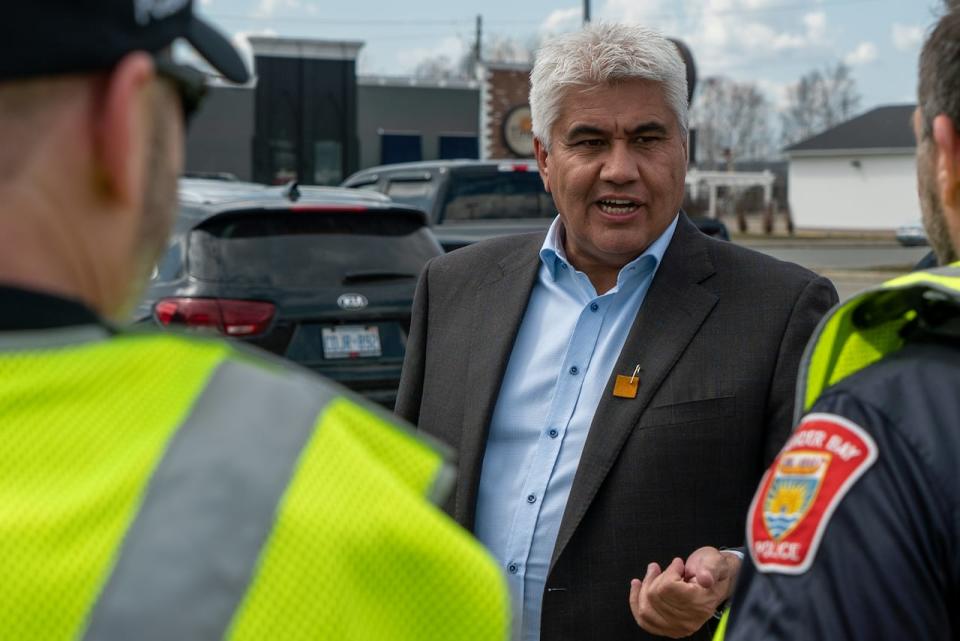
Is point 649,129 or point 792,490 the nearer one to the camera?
point 792,490

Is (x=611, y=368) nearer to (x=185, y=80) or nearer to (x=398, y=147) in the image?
(x=185, y=80)

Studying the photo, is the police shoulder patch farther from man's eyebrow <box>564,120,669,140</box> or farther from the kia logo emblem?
the kia logo emblem

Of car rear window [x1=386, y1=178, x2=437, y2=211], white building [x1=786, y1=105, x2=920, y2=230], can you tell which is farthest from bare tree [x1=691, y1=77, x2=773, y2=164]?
car rear window [x1=386, y1=178, x2=437, y2=211]

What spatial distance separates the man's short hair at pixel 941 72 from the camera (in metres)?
1.52

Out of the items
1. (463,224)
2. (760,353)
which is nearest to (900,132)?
(463,224)

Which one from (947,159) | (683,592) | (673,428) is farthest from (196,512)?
(673,428)

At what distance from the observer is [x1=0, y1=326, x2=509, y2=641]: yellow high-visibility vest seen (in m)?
0.94

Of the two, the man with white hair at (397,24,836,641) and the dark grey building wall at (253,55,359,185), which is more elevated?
the dark grey building wall at (253,55,359,185)

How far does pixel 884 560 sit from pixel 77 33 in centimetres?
93

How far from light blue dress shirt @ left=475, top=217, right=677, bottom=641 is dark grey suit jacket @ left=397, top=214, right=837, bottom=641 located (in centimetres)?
4

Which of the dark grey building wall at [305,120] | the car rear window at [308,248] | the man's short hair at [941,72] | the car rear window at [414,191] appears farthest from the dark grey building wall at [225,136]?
the man's short hair at [941,72]

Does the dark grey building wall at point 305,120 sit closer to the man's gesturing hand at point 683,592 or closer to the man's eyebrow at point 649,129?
the man's eyebrow at point 649,129

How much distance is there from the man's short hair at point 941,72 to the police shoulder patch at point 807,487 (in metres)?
0.41

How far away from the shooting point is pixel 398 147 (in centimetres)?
5094
